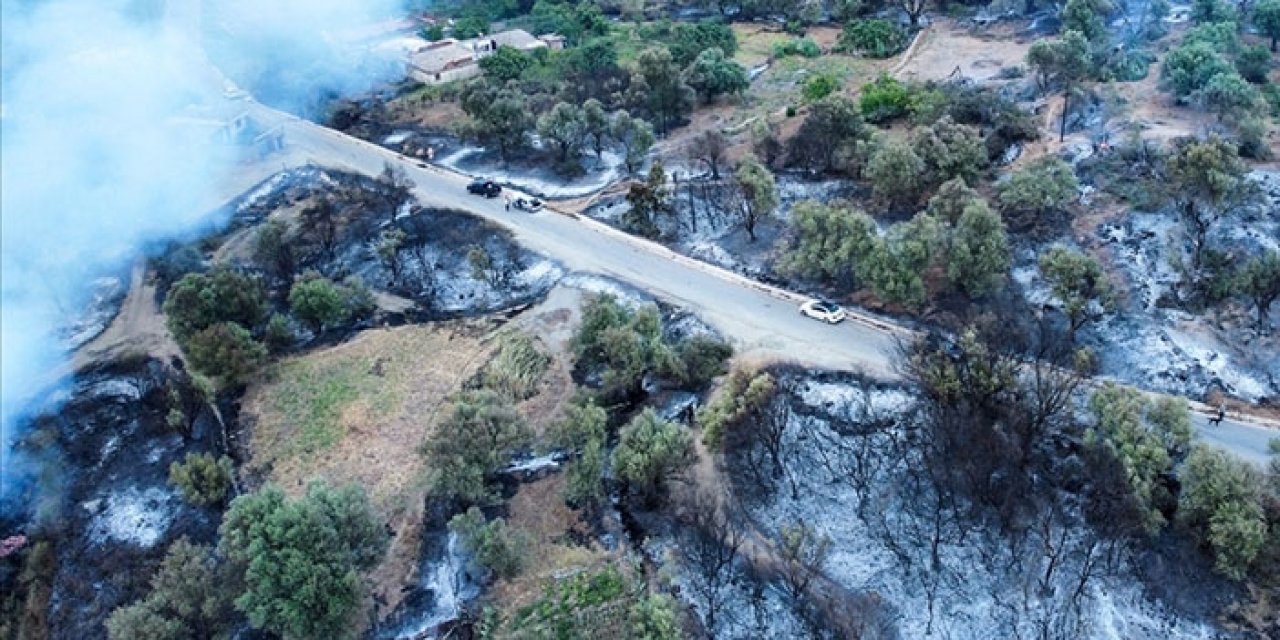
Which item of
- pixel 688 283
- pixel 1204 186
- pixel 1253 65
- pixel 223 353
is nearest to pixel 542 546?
pixel 223 353

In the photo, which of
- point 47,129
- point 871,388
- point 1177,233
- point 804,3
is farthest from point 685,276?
point 804,3

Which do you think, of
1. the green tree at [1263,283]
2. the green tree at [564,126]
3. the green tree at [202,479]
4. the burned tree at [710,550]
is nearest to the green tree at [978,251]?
the green tree at [1263,283]

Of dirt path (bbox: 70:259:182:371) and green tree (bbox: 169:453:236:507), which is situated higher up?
green tree (bbox: 169:453:236:507)

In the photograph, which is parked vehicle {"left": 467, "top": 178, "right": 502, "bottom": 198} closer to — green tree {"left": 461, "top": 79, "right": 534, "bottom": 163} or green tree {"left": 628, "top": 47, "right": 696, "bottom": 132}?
green tree {"left": 461, "top": 79, "right": 534, "bottom": 163}

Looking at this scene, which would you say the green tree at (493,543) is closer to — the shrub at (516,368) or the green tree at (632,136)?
the shrub at (516,368)

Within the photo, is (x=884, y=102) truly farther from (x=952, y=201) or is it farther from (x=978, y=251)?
(x=978, y=251)

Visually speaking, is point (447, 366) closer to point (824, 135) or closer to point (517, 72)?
point (824, 135)

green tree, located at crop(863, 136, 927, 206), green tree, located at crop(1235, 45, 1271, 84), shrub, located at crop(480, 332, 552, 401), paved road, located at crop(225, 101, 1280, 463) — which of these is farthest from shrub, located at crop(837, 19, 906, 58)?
shrub, located at crop(480, 332, 552, 401)
